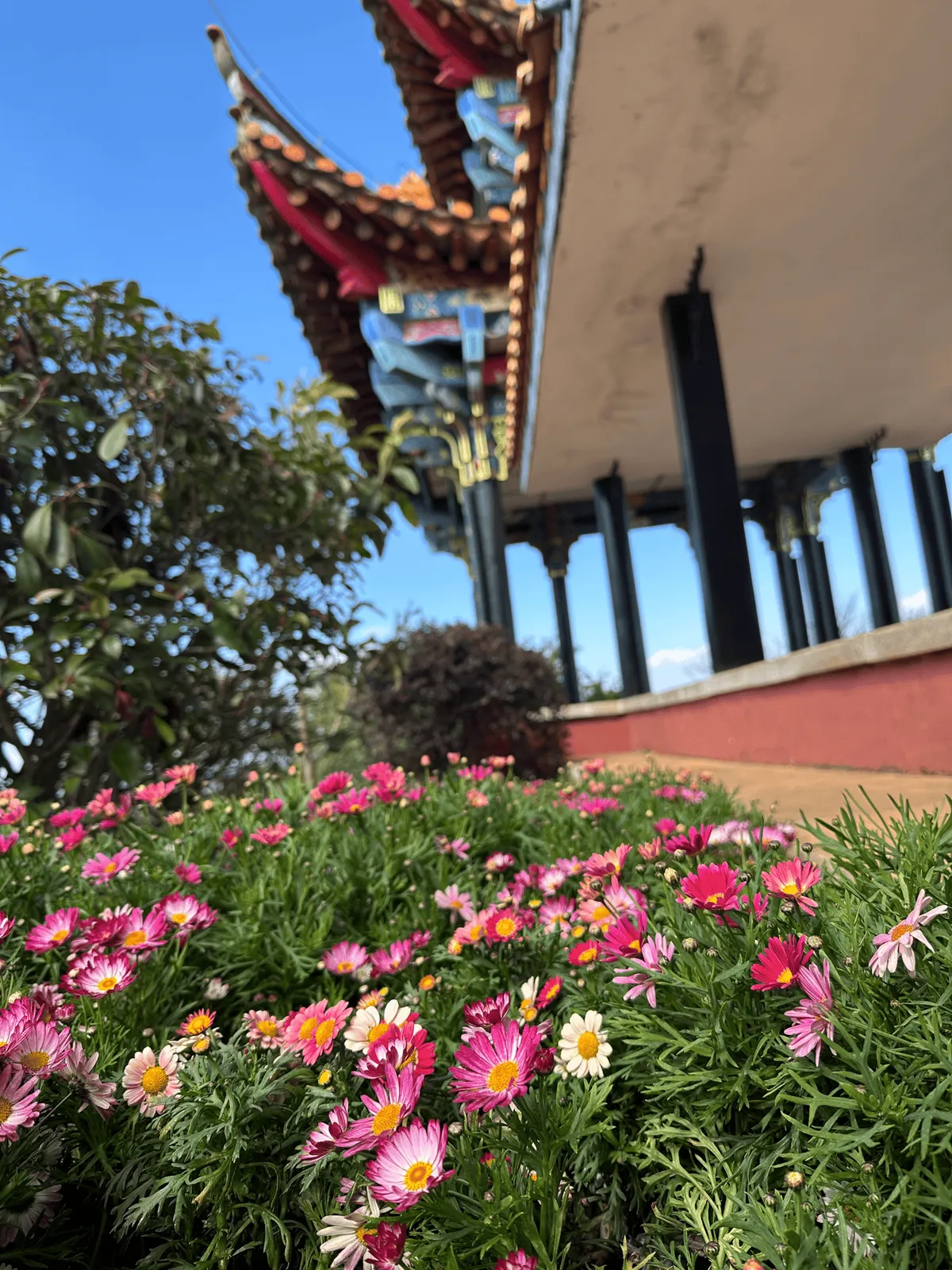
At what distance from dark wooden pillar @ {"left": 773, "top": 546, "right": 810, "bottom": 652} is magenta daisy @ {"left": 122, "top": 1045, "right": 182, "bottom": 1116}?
11.7 meters

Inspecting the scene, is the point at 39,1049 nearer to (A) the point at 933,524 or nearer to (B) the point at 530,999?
(B) the point at 530,999

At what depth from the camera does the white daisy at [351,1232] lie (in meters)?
0.88

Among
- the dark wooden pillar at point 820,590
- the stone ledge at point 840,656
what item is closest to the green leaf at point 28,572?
the stone ledge at point 840,656

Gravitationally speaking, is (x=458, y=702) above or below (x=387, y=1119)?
above

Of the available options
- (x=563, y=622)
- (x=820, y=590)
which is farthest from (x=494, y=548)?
(x=820, y=590)

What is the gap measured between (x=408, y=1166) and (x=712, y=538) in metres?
4.57

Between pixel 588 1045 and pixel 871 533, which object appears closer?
pixel 588 1045

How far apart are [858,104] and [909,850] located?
3961mm

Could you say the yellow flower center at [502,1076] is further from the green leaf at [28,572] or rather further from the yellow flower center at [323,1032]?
the green leaf at [28,572]

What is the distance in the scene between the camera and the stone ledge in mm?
2791

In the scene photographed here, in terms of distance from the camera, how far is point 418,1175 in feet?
2.73

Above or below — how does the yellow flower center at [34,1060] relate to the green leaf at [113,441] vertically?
below

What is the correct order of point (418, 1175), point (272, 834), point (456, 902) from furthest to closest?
point (272, 834)
point (456, 902)
point (418, 1175)

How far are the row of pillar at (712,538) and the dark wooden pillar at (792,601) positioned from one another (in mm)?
16
